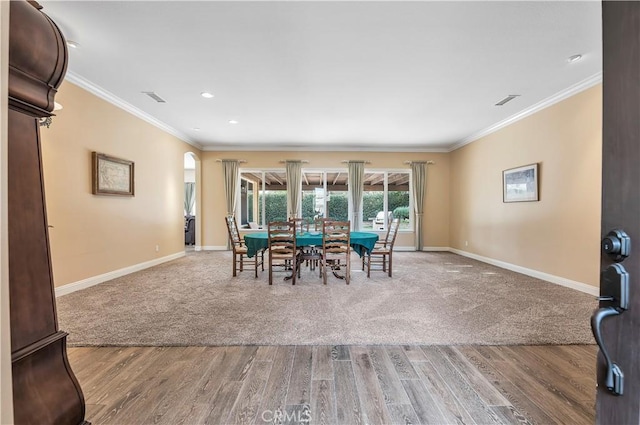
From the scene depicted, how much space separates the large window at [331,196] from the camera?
25.8 feet

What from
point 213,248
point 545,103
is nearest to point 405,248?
point 545,103

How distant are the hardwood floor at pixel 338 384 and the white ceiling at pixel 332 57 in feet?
9.31

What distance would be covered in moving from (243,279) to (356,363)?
113 inches

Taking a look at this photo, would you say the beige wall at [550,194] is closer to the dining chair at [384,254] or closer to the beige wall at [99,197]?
the dining chair at [384,254]

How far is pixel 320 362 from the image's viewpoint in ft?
6.86

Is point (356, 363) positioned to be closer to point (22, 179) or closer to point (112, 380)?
point (112, 380)

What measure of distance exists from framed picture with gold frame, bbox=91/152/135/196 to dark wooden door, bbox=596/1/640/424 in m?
5.21

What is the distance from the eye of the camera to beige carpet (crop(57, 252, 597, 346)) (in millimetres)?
2480

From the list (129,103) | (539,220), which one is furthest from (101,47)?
(539,220)

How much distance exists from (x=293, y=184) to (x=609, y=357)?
23.3ft

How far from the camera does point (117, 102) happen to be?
4523 mm

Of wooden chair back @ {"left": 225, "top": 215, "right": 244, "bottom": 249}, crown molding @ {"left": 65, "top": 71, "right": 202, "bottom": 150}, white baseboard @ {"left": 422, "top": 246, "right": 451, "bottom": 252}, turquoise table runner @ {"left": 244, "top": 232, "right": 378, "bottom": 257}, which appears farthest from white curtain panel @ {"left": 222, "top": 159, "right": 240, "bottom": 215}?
white baseboard @ {"left": 422, "top": 246, "right": 451, "bottom": 252}

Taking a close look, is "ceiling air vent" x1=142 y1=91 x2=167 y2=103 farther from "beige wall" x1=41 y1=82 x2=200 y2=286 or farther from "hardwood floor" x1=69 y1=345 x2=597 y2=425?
"hardwood floor" x1=69 y1=345 x2=597 y2=425

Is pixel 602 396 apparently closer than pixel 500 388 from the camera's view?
Yes
